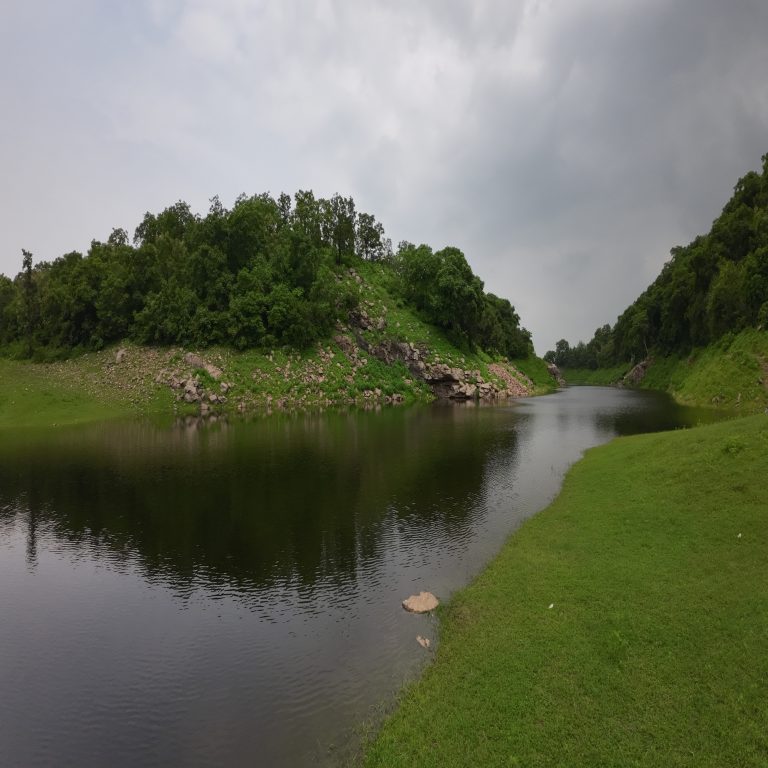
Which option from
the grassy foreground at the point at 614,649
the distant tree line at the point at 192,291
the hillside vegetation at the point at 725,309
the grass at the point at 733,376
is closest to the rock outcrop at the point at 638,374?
the hillside vegetation at the point at 725,309

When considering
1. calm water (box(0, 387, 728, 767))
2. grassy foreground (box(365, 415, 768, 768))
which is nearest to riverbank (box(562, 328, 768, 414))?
calm water (box(0, 387, 728, 767))

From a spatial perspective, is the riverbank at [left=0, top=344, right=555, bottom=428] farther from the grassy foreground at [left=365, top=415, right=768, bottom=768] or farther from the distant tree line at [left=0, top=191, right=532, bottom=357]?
the grassy foreground at [left=365, top=415, right=768, bottom=768]

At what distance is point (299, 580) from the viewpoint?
63.4ft

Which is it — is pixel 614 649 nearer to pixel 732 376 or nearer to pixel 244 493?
pixel 244 493

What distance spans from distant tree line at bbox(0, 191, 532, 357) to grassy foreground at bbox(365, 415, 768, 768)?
75.9 metres

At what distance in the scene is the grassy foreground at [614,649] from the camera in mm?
10320

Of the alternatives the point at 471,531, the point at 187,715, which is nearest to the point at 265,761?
the point at 187,715

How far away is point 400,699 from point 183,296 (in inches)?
3420

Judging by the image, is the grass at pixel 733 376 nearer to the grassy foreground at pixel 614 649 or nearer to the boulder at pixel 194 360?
the grassy foreground at pixel 614 649

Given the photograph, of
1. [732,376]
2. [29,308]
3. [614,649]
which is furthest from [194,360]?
[732,376]

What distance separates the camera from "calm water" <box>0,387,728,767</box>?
471 inches

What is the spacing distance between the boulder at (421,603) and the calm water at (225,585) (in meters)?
0.38

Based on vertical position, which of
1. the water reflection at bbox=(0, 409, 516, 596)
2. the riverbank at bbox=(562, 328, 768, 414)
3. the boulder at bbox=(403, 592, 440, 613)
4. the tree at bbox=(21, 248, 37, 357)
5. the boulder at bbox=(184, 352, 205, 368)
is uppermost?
the tree at bbox=(21, 248, 37, 357)

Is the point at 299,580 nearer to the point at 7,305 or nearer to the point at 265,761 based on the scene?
the point at 265,761
